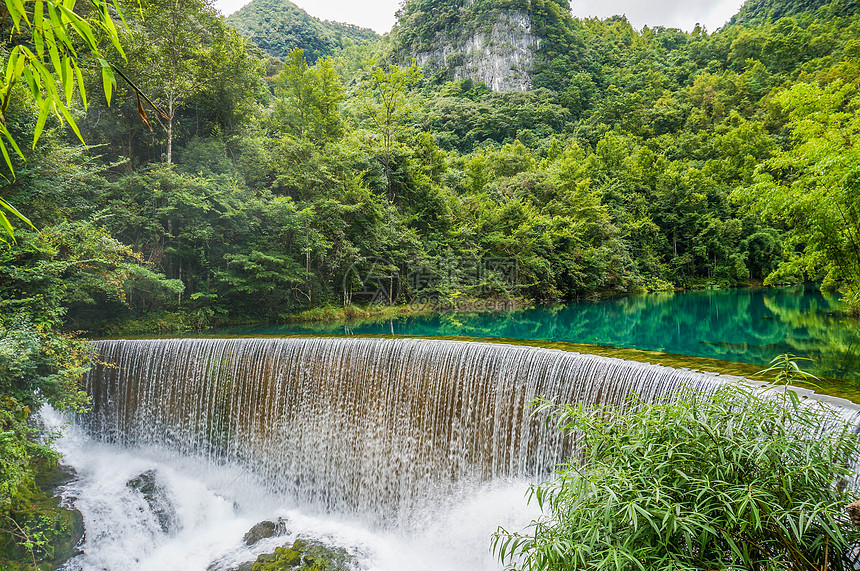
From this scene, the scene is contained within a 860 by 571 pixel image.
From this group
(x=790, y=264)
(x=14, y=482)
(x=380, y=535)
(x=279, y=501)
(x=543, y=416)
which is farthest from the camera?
(x=790, y=264)

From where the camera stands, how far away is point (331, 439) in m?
6.27

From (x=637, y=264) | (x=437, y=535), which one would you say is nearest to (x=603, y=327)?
(x=437, y=535)

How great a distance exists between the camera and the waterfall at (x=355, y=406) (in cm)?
520

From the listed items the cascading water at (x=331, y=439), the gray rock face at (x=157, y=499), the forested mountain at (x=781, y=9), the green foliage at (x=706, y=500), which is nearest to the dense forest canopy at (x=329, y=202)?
the gray rock face at (x=157, y=499)

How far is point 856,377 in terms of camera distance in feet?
16.8

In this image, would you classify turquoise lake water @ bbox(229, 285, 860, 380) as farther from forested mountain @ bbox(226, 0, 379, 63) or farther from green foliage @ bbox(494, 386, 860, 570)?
forested mountain @ bbox(226, 0, 379, 63)

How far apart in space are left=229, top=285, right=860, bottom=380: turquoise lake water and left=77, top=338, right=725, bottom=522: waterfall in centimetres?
223

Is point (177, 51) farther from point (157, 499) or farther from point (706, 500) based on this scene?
point (706, 500)

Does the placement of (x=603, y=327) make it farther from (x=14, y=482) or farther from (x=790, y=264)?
(x=14, y=482)

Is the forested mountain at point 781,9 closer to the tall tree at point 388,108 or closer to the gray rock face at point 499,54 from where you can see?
the gray rock face at point 499,54

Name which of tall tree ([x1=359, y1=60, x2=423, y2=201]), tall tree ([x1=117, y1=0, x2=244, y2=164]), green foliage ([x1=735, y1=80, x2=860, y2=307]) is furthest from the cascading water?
tall tree ([x1=359, y1=60, x2=423, y2=201])

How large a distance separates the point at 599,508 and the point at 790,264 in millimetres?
9018

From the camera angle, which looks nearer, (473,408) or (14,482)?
(14,482)

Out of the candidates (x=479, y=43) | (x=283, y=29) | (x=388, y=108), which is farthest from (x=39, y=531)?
(x=283, y=29)
